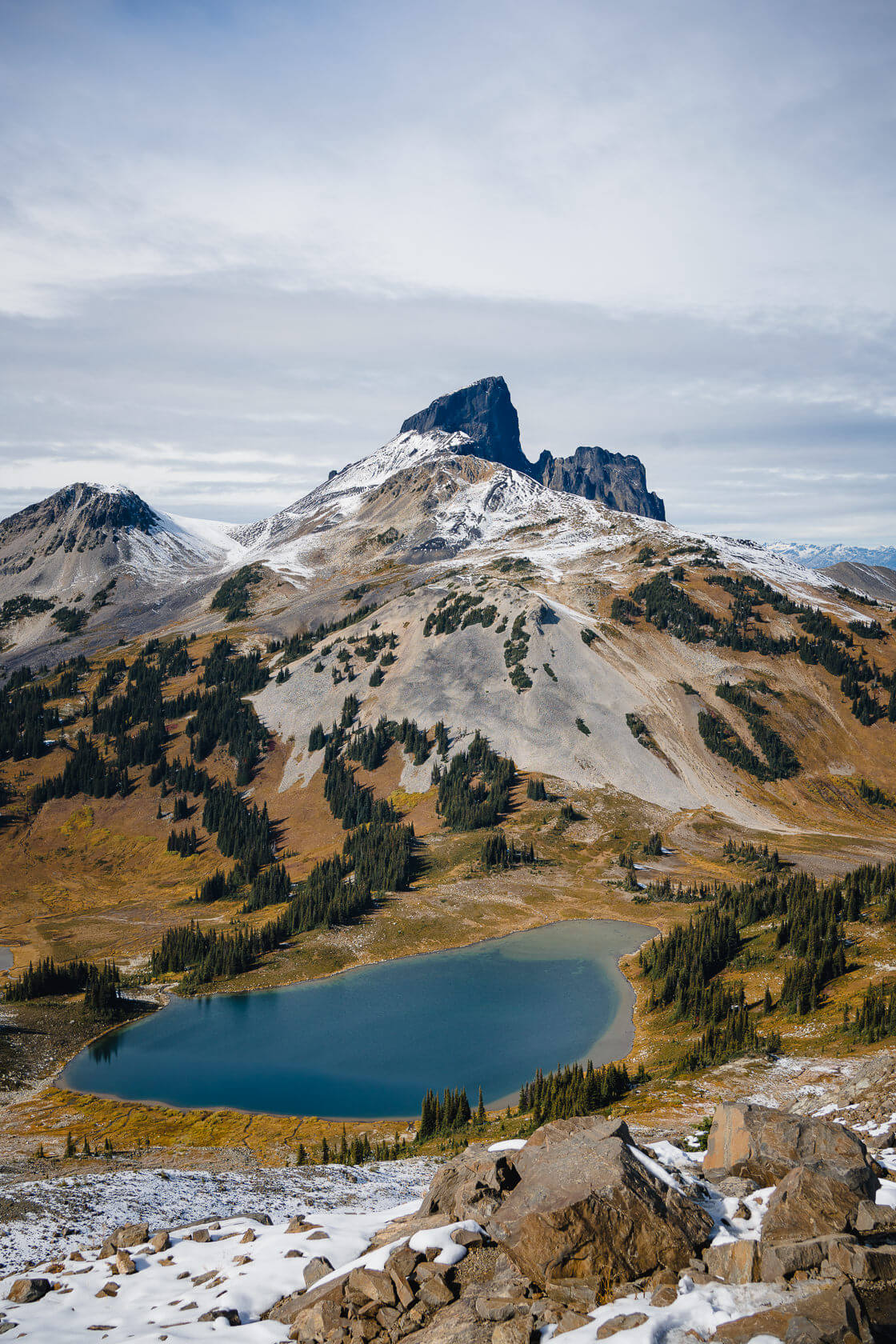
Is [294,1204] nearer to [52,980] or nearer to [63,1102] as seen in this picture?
[63,1102]

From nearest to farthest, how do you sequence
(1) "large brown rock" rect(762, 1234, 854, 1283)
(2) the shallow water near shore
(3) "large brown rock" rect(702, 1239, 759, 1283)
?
(1) "large brown rock" rect(762, 1234, 854, 1283) < (3) "large brown rock" rect(702, 1239, 759, 1283) < (2) the shallow water near shore

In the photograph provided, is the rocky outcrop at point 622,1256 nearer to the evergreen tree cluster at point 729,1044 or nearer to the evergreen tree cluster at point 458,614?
→ the evergreen tree cluster at point 729,1044

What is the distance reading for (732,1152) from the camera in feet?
66.2

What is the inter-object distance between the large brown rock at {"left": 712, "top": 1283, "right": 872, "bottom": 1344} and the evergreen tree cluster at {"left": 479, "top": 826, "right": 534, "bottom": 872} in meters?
95.6

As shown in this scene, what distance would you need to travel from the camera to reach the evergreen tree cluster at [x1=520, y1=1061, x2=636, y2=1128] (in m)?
41.0

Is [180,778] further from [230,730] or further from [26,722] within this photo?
[26,722]

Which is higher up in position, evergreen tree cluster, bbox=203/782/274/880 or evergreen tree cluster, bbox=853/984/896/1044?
evergreen tree cluster, bbox=853/984/896/1044

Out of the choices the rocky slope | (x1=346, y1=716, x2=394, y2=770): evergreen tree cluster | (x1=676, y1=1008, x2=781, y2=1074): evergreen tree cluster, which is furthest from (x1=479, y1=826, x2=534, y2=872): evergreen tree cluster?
the rocky slope

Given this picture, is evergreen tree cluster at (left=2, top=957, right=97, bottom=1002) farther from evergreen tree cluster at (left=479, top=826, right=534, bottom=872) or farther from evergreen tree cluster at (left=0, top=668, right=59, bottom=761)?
evergreen tree cluster at (left=0, top=668, right=59, bottom=761)

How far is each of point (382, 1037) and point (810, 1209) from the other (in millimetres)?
53294

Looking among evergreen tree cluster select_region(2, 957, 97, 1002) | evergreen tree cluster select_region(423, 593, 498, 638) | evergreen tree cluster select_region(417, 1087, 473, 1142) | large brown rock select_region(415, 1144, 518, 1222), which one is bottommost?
evergreen tree cluster select_region(2, 957, 97, 1002)

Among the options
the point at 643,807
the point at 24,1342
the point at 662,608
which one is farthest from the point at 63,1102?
the point at 662,608

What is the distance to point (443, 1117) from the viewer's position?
44.6m

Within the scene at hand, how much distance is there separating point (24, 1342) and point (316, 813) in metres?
118
